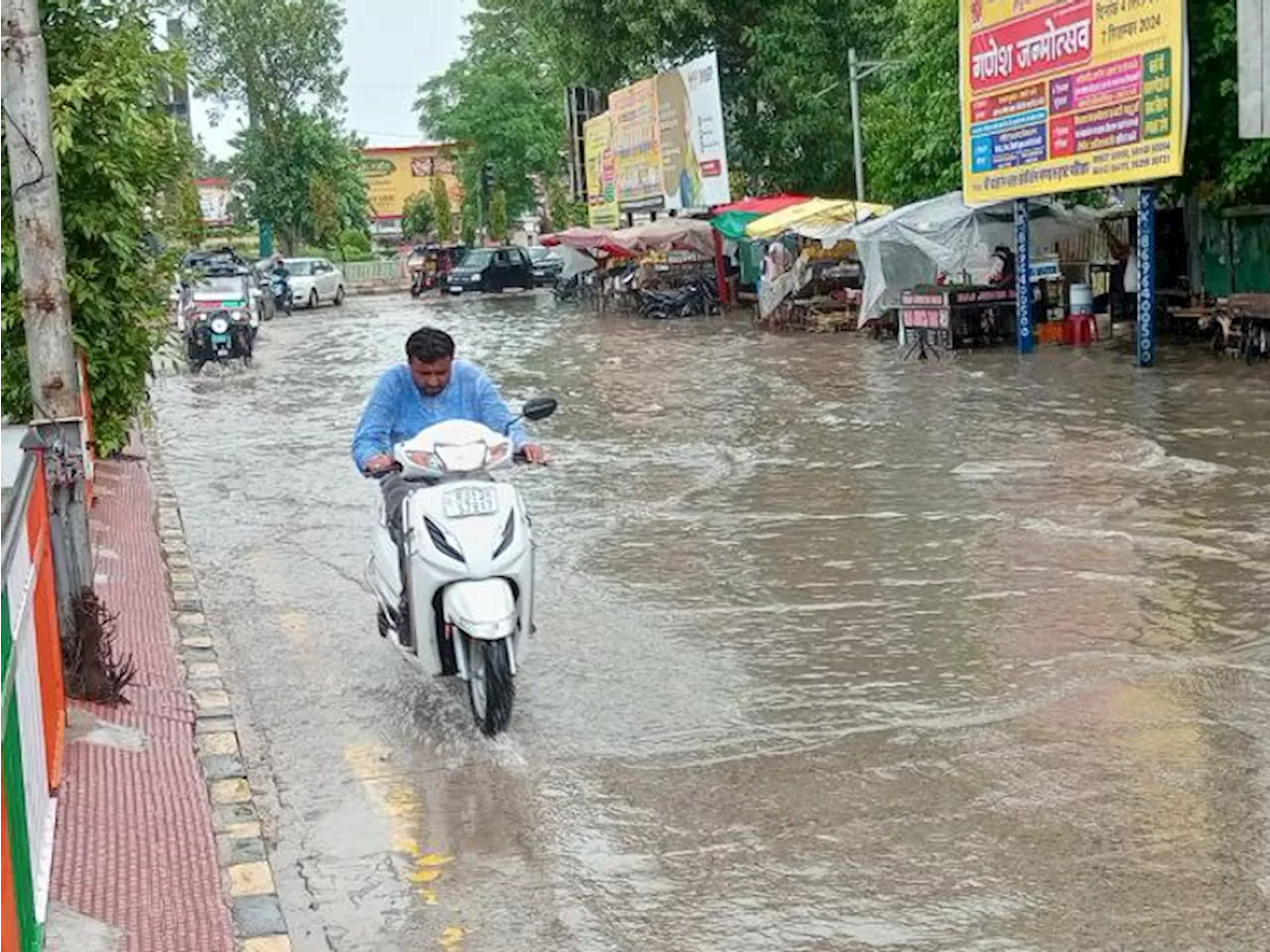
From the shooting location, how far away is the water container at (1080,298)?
73.4 ft

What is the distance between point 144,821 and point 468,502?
1.58m

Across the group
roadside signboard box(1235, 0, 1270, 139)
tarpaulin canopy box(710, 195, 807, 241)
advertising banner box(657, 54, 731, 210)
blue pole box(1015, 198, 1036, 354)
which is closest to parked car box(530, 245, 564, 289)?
advertising banner box(657, 54, 731, 210)

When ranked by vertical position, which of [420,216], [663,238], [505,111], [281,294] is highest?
[505,111]

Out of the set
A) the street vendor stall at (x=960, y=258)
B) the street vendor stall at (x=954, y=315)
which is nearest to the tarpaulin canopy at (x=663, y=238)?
the street vendor stall at (x=960, y=258)

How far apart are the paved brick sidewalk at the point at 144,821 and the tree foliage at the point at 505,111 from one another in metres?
61.8

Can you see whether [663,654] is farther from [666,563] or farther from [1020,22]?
[1020,22]

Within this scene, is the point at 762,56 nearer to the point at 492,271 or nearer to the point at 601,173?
the point at 601,173

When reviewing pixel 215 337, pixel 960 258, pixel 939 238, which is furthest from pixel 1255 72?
pixel 215 337

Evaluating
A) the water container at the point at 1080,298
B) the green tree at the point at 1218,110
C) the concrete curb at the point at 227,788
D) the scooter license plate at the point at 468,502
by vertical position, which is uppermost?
the green tree at the point at 1218,110

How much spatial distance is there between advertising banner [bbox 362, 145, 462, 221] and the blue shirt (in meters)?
87.5

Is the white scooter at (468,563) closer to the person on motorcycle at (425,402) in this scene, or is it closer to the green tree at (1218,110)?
the person on motorcycle at (425,402)

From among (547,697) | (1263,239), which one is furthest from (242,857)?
(1263,239)

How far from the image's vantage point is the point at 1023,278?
68.4 feet

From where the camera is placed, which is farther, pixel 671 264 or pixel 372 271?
pixel 372 271
